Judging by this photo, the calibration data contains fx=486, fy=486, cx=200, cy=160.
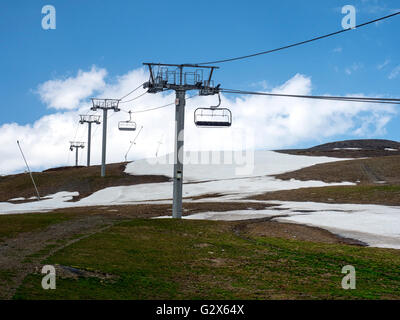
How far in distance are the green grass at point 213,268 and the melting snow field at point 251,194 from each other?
259 inches

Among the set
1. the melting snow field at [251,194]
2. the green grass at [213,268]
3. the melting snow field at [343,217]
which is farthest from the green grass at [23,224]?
the melting snow field at [251,194]

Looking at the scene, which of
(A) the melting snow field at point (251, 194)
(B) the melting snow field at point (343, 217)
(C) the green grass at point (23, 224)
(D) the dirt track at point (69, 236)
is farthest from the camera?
(A) the melting snow field at point (251, 194)

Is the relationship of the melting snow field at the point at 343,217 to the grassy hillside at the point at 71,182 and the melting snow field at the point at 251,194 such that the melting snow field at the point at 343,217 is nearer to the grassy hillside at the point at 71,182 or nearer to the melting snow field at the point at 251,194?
the melting snow field at the point at 251,194

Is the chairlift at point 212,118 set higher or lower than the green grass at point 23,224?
higher

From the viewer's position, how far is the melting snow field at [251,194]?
111ft

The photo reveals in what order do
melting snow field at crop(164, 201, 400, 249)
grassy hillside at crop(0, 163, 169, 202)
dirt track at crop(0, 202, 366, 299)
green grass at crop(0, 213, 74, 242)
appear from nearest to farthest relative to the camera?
dirt track at crop(0, 202, 366, 299), green grass at crop(0, 213, 74, 242), melting snow field at crop(164, 201, 400, 249), grassy hillside at crop(0, 163, 169, 202)

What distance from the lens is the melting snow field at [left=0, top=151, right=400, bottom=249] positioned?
33750 mm

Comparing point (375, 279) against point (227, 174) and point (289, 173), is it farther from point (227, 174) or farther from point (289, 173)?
point (227, 174)

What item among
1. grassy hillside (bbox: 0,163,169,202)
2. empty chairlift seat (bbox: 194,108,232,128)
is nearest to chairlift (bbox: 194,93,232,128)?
empty chairlift seat (bbox: 194,108,232,128)

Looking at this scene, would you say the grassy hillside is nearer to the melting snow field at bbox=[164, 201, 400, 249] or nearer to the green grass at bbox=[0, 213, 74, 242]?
the green grass at bbox=[0, 213, 74, 242]

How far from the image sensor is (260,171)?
86250mm

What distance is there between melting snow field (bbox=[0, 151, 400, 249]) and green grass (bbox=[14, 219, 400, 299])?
6570 millimetres

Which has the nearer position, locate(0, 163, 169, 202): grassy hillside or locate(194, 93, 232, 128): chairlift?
locate(194, 93, 232, 128): chairlift

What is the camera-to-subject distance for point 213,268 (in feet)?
67.7
